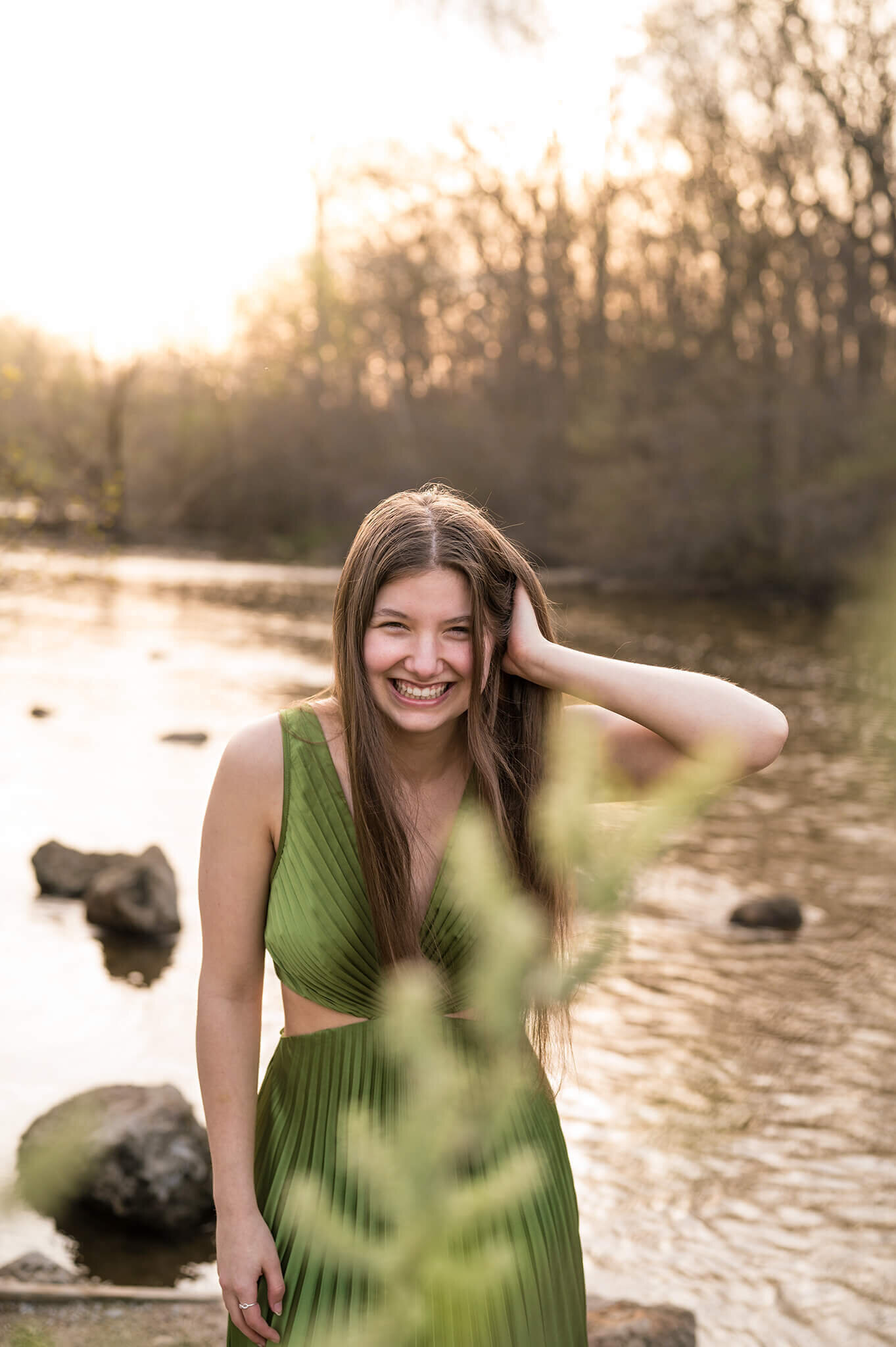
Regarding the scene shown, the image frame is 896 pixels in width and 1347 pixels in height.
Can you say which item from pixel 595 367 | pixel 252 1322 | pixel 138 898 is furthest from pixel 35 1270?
pixel 595 367

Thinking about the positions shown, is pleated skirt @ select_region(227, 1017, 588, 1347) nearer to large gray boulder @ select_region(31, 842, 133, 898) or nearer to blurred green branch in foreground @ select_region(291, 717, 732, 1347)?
blurred green branch in foreground @ select_region(291, 717, 732, 1347)

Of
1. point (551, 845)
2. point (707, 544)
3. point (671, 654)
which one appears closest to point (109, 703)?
point (671, 654)

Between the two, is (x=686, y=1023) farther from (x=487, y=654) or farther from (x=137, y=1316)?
(x=487, y=654)

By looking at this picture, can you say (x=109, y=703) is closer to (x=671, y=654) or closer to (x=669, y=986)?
(x=671, y=654)

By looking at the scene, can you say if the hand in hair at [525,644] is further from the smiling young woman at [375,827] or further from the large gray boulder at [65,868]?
the large gray boulder at [65,868]

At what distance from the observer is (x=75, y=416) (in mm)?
37812

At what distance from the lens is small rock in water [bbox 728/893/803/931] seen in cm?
959

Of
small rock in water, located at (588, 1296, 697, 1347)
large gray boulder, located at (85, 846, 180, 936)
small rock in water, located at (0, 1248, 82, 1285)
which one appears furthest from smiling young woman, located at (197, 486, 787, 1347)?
large gray boulder, located at (85, 846, 180, 936)

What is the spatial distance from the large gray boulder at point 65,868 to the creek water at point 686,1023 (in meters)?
0.19

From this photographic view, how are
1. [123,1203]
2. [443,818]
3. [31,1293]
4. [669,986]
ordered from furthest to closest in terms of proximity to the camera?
[669,986]
[123,1203]
[31,1293]
[443,818]

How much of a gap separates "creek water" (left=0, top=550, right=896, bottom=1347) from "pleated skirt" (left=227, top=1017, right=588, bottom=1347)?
29 centimetres

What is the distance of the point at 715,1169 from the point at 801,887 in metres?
4.81

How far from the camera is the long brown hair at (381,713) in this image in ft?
6.80

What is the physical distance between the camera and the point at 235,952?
7.06ft
